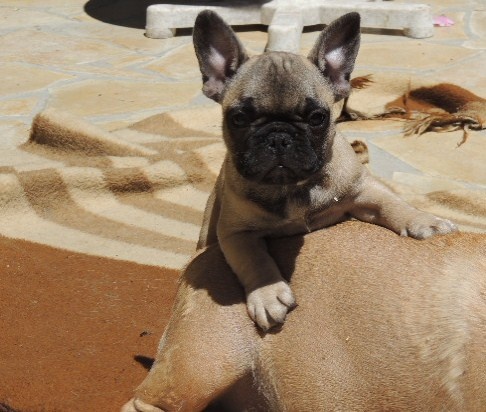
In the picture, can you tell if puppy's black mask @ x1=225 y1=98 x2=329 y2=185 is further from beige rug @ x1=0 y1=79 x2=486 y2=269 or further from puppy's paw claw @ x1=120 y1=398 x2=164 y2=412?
beige rug @ x1=0 y1=79 x2=486 y2=269

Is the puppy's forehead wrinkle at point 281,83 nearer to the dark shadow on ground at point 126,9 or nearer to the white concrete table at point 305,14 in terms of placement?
the white concrete table at point 305,14

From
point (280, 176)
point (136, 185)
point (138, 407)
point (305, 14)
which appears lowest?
point (305, 14)

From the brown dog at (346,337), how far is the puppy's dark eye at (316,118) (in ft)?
1.39

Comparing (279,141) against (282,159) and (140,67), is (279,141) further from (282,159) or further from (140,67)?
(140,67)


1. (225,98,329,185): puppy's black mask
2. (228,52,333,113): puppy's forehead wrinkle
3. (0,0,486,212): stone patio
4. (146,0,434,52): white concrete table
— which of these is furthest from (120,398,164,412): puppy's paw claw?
(146,0,434,52): white concrete table

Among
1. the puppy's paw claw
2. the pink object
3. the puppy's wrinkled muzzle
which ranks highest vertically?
the puppy's wrinkled muzzle

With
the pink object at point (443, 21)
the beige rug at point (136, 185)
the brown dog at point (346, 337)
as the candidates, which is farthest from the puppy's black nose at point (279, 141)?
the pink object at point (443, 21)

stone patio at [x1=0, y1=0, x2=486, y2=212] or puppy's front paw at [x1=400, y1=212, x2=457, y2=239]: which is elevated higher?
puppy's front paw at [x1=400, y1=212, x2=457, y2=239]

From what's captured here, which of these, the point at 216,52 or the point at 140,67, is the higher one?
the point at 216,52

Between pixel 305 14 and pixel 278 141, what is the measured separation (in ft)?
17.3

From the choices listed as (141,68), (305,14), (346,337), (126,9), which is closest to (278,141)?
(346,337)

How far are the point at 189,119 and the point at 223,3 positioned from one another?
2838 millimetres

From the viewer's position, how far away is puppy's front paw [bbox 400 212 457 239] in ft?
9.37

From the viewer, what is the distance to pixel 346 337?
7.87ft
